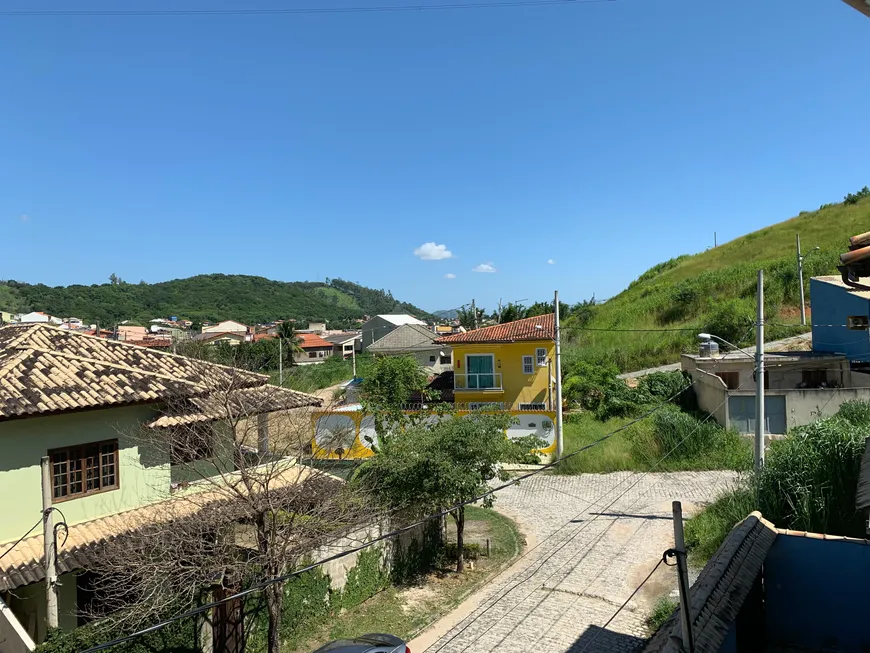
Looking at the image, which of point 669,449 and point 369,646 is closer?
point 369,646

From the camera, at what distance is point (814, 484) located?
900cm

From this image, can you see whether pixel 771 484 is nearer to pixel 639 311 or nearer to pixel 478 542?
pixel 478 542

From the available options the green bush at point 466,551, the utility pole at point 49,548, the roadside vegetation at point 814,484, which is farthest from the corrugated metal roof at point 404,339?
the utility pole at point 49,548

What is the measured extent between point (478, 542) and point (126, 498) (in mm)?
8286

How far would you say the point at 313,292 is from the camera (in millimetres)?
180375

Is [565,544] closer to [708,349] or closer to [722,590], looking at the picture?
[722,590]

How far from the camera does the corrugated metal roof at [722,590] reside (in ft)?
14.5

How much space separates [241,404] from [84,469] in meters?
3.15

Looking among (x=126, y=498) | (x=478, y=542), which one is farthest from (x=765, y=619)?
(x=126, y=498)

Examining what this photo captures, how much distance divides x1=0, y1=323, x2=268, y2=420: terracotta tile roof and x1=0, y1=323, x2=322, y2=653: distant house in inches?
0.8

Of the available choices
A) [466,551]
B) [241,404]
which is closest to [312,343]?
[466,551]

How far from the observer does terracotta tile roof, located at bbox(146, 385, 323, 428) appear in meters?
10.9

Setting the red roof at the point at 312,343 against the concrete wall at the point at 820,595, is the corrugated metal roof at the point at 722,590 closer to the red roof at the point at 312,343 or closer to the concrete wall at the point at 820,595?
the concrete wall at the point at 820,595

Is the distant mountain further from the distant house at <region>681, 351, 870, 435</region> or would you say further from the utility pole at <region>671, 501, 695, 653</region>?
the utility pole at <region>671, 501, 695, 653</region>
